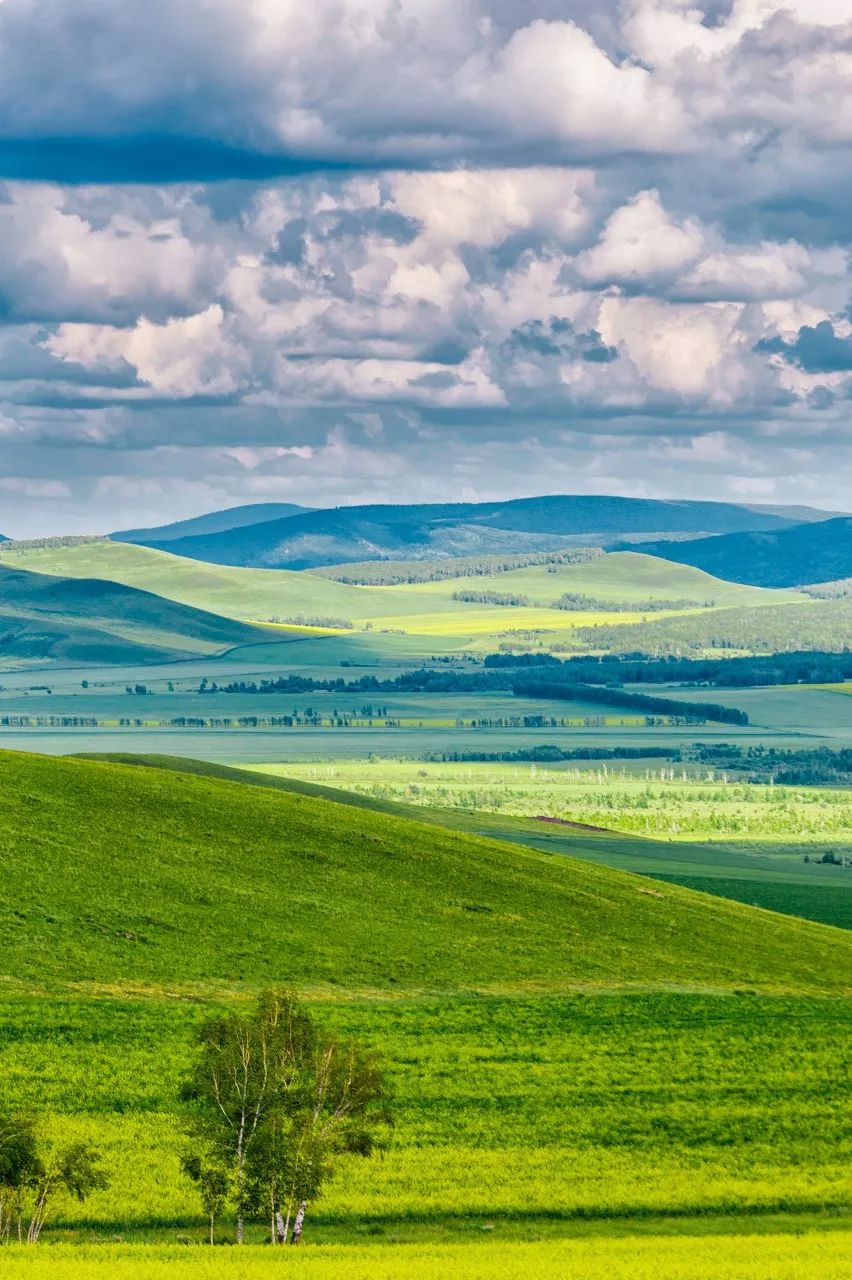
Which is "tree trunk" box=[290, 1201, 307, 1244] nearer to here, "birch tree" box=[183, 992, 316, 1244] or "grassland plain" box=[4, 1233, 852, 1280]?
"birch tree" box=[183, 992, 316, 1244]

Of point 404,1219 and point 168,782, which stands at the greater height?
point 168,782

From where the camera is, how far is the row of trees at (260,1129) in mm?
42906

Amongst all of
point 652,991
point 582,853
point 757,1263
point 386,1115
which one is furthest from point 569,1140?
point 582,853

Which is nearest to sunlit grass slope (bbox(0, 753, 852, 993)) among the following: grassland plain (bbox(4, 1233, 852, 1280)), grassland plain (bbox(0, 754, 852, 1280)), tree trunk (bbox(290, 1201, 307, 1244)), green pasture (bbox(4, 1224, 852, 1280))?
grassland plain (bbox(0, 754, 852, 1280))

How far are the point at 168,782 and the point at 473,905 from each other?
2208cm

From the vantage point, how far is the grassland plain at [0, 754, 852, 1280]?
48.3 metres

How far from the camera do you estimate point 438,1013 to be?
71.1 metres

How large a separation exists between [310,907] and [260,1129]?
42822 mm

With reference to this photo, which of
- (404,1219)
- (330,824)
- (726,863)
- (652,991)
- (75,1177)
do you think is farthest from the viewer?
(726,863)

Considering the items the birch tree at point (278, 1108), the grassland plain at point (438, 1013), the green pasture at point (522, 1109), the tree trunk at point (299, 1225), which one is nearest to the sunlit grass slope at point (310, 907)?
the grassland plain at point (438, 1013)

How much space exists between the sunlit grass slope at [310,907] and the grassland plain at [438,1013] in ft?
0.79

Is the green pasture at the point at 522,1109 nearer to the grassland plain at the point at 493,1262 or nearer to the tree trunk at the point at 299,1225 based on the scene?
the tree trunk at the point at 299,1225

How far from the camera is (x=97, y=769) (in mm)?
103938

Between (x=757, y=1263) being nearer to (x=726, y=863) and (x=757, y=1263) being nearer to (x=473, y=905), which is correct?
(x=473, y=905)
